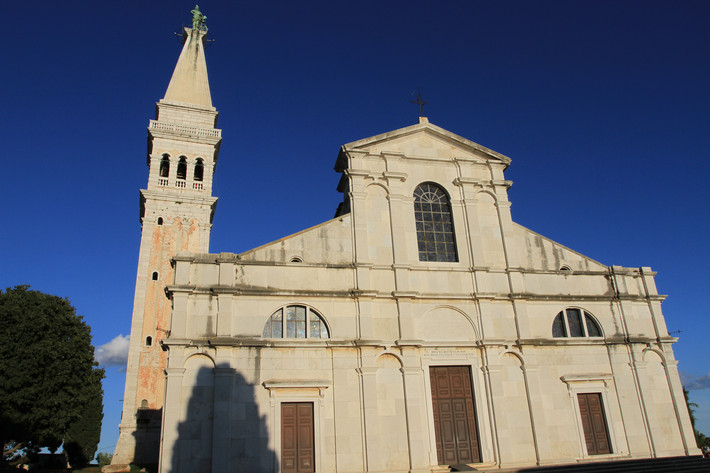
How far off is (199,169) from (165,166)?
227 centimetres

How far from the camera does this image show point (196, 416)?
50.4 feet

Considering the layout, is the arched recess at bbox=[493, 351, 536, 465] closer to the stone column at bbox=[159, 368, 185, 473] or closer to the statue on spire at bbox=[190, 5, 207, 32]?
the stone column at bbox=[159, 368, 185, 473]

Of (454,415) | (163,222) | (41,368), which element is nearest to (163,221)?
(163,222)

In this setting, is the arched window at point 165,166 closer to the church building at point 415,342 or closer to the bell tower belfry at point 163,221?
the bell tower belfry at point 163,221

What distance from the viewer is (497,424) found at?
17469mm

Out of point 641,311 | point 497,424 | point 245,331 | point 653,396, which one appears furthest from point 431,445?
point 641,311

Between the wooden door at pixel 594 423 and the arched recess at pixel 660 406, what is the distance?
1.74 m

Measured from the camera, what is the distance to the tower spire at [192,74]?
3841cm

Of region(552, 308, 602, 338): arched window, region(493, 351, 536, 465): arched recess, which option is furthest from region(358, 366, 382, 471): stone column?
region(552, 308, 602, 338): arched window

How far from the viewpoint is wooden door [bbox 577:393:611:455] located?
18070mm

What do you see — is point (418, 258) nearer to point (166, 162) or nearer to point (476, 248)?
point (476, 248)

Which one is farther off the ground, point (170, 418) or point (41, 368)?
point (41, 368)

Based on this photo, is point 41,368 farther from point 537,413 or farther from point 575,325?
point 575,325

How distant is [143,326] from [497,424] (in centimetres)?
2178
